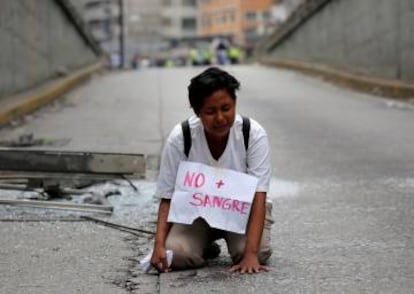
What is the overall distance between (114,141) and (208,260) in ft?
17.4

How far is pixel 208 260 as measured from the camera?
4.91 m

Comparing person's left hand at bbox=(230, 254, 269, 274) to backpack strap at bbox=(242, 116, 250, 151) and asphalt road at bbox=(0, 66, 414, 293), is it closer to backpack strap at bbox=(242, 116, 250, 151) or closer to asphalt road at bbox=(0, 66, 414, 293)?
asphalt road at bbox=(0, 66, 414, 293)

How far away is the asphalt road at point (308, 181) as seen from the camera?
14.6 ft

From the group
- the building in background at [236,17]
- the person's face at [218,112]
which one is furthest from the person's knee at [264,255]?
the building in background at [236,17]

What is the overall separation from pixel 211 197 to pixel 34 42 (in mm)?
11838

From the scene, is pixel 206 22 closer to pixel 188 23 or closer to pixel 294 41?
pixel 188 23

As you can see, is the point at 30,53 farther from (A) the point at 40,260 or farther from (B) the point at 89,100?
(A) the point at 40,260

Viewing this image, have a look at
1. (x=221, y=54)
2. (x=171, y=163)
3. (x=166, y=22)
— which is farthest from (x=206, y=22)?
(x=171, y=163)

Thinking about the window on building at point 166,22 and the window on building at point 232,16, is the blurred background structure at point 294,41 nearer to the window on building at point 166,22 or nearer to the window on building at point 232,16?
the window on building at point 232,16

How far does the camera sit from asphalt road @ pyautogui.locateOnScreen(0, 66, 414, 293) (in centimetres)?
446

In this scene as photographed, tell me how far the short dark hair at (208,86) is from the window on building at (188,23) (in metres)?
100

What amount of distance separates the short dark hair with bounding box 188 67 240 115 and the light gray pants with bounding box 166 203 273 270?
28.4 inches

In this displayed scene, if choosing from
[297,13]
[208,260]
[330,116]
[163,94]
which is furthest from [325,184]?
[297,13]

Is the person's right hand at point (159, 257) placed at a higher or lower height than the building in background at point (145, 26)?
lower
